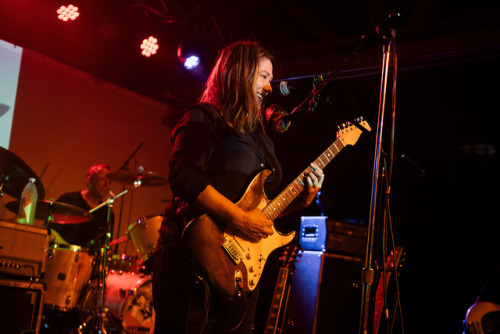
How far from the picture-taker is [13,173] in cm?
480

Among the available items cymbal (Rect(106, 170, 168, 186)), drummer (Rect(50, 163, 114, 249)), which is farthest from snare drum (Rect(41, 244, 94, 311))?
cymbal (Rect(106, 170, 168, 186))

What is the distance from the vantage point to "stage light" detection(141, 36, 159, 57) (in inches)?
246

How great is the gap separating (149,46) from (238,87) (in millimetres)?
4100

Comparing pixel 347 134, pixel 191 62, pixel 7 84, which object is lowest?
pixel 347 134

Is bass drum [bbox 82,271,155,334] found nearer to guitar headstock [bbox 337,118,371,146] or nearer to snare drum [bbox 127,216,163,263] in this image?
snare drum [bbox 127,216,163,263]

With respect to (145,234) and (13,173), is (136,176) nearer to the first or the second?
(145,234)

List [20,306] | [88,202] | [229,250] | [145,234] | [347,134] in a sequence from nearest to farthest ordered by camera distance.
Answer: [229,250] < [347,134] < [20,306] < [145,234] < [88,202]

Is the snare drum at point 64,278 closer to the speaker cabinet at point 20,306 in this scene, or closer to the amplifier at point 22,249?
the amplifier at point 22,249

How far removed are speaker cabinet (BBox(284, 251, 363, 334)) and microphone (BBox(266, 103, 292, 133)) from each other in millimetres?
2960

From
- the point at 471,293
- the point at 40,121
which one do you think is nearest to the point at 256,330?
the point at 471,293

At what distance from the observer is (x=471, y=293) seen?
605 centimetres

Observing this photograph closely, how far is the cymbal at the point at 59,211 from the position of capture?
195 inches

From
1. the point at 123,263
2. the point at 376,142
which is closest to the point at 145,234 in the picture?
the point at 123,263

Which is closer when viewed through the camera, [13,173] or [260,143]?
[260,143]
